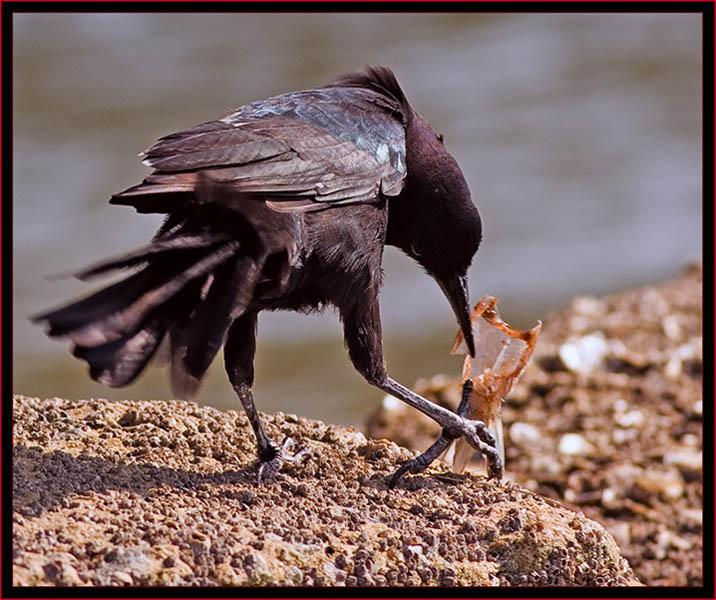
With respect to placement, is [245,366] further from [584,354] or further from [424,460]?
[584,354]

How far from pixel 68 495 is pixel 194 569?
72 centimetres

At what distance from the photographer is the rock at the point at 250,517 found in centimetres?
411

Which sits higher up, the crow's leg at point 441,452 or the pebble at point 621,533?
the pebble at point 621,533

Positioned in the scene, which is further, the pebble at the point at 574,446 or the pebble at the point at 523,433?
the pebble at the point at 523,433

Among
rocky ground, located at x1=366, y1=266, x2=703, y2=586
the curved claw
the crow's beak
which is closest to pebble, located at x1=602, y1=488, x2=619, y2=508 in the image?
rocky ground, located at x1=366, y1=266, x2=703, y2=586

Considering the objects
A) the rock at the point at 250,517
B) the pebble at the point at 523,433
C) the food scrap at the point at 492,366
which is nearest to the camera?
the rock at the point at 250,517

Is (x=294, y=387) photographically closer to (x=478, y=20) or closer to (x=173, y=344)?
(x=173, y=344)

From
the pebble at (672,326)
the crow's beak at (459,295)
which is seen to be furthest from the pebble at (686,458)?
the crow's beak at (459,295)

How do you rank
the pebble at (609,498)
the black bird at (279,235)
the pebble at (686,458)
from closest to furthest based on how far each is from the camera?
1. the black bird at (279,235)
2. the pebble at (609,498)
3. the pebble at (686,458)

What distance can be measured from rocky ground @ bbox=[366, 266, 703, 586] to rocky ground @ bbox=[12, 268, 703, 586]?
0.02 meters

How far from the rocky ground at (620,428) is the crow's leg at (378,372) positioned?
5.17 feet

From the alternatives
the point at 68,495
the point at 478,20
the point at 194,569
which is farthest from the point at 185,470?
the point at 478,20

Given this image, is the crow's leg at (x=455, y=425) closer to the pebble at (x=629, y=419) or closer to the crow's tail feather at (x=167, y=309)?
the crow's tail feather at (x=167, y=309)

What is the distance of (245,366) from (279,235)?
92 cm
